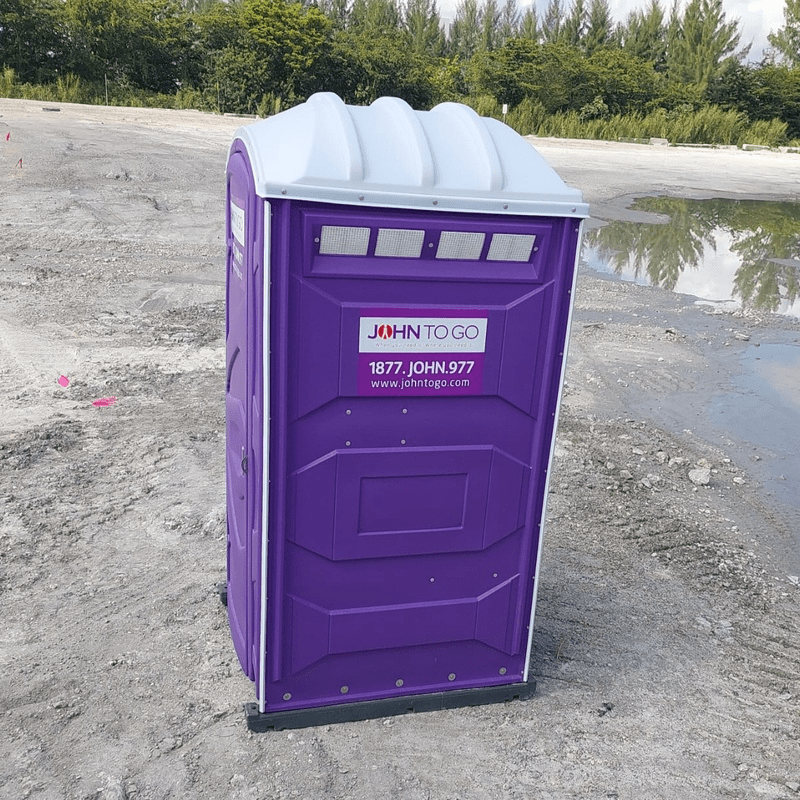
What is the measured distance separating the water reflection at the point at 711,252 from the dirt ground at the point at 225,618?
279cm

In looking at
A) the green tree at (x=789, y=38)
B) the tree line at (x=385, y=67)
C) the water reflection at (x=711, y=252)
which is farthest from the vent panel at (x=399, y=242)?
the green tree at (x=789, y=38)

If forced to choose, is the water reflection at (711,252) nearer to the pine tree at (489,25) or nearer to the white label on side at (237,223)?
the white label on side at (237,223)

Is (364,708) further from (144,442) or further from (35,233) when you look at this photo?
(35,233)

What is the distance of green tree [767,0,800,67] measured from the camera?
196 feet

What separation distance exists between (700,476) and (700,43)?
5818cm

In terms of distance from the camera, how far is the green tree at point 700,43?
53438 mm

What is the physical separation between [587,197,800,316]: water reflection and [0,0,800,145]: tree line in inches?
773

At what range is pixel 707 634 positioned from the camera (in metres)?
4.11

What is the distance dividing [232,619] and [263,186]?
1948 millimetres

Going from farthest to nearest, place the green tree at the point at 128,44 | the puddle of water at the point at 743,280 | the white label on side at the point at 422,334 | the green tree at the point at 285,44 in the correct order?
the green tree at the point at 128,44 < the green tree at the point at 285,44 < the puddle of water at the point at 743,280 < the white label on side at the point at 422,334

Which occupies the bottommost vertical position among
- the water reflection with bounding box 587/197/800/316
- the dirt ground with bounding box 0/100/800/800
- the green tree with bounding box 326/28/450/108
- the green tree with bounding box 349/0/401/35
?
the dirt ground with bounding box 0/100/800/800

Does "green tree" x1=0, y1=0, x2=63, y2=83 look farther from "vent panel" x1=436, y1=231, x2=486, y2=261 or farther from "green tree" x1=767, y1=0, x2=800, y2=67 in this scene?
"green tree" x1=767, y1=0, x2=800, y2=67

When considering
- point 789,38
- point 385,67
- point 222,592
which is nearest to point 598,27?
point 789,38

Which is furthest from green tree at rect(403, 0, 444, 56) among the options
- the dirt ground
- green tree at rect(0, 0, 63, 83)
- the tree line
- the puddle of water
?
the dirt ground
